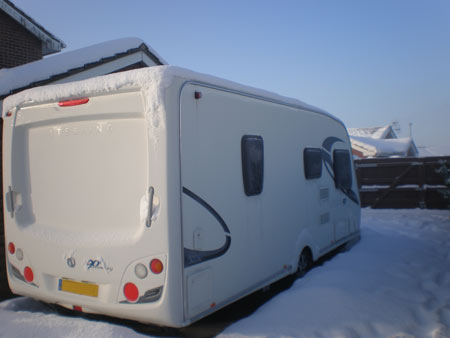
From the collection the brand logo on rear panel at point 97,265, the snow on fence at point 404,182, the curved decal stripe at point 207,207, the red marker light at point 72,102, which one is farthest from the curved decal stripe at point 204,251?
the snow on fence at point 404,182

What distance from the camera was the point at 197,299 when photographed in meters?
3.25

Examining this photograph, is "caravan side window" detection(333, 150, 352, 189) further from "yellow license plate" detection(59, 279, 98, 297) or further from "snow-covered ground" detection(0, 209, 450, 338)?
"yellow license plate" detection(59, 279, 98, 297)

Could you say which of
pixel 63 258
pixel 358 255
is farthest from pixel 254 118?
pixel 358 255

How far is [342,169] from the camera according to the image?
22.3ft

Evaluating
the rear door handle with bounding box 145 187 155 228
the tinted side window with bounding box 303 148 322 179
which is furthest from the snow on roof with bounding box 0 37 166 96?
the tinted side window with bounding box 303 148 322 179

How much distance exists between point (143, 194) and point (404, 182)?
1089cm

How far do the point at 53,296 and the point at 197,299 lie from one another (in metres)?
1.40

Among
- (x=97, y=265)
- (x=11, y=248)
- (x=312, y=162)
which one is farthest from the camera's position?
(x=312, y=162)

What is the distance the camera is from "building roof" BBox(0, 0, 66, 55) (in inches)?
340

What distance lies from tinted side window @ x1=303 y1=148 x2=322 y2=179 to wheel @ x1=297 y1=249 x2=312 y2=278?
3.48 feet

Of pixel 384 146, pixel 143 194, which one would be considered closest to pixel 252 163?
pixel 143 194

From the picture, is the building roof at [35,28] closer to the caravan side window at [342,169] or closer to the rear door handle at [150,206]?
the caravan side window at [342,169]

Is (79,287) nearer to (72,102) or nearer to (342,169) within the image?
(72,102)

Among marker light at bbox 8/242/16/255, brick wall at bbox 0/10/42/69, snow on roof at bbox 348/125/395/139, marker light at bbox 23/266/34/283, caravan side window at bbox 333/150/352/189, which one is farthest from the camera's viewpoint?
snow on roof at bbox 348/125/395/139
